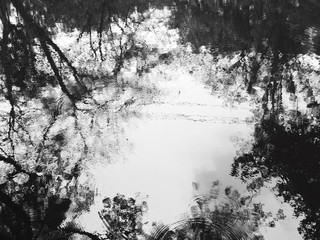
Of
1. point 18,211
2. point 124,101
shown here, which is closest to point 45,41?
point 124,101

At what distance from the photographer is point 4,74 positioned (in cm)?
288

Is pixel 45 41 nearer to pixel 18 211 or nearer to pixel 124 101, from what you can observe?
pixel 124 101

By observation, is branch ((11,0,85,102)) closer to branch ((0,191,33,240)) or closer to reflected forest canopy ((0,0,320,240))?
reflected forest canopy ((0,0,320,240))

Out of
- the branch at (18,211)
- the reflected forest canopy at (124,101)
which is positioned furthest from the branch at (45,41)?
the branch at (18,211)

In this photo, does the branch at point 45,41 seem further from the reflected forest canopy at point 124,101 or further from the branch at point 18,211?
the branch at point 18,211

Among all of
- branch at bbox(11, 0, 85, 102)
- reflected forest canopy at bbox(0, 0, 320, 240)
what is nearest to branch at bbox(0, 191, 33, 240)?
reflected forest canopy at bbox(0, 0, 320, 240)

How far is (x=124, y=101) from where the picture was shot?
264 cm

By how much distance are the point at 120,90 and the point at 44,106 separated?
56cm

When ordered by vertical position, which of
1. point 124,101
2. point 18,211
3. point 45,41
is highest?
point 45,41

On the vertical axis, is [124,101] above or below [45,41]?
below

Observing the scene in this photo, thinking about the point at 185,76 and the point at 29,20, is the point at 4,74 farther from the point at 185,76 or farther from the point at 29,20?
the point at 185,76

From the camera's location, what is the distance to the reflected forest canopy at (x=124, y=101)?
1840 mm

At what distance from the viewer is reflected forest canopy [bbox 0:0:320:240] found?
1.84 m

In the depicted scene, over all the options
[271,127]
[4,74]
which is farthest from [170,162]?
[4,74]
